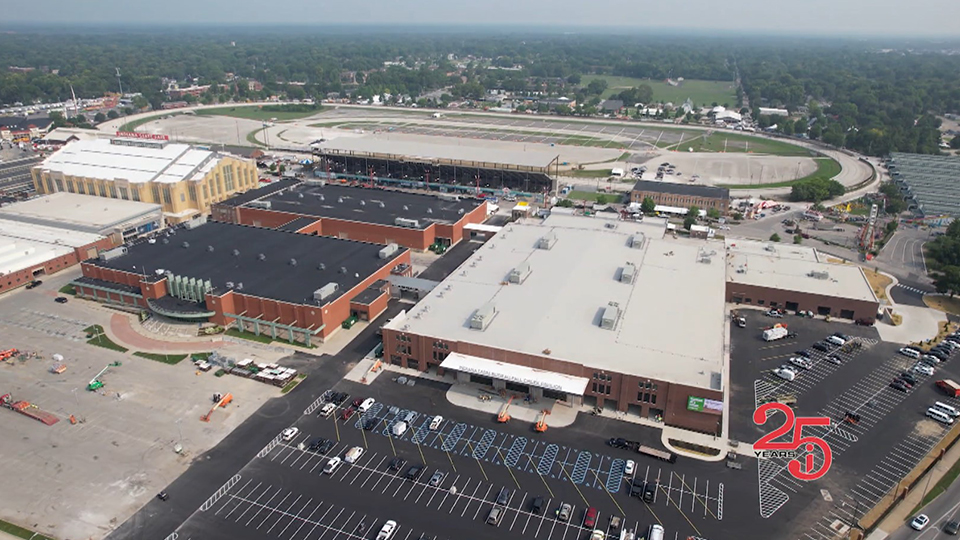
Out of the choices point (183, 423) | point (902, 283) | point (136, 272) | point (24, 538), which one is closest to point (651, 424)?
point (183, 423)

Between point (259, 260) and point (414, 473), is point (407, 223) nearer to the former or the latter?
point (259, 260)

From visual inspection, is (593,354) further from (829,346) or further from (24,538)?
(24,538)

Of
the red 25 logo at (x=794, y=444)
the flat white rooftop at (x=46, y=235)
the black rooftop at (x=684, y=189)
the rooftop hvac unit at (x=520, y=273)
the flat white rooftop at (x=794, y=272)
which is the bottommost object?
the flat white rooftop at (x=46, y=235)

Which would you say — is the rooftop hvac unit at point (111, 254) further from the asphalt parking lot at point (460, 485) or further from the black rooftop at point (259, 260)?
the asphalt parking lot at point (460, 485)

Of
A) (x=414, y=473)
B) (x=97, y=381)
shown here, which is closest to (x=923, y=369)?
(x=414, y=473)

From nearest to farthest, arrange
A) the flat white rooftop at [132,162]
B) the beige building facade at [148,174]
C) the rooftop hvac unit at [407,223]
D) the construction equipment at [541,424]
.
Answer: the construction equipment at [541,424]
the rooftop hvac unit at [407,223]
the beige building facade at [148,174]
the flat white rooftop at [132,162]

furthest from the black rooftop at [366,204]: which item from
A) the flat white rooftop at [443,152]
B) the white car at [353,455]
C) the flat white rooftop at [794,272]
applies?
the white car at [353,455]

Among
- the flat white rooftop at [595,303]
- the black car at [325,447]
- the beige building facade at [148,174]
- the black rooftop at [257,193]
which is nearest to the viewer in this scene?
the black car at [325,447]
